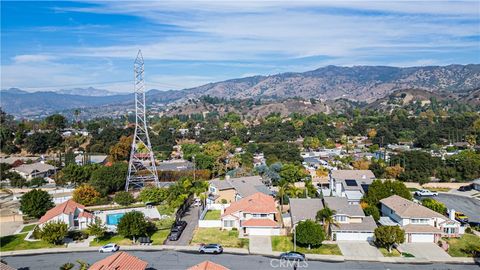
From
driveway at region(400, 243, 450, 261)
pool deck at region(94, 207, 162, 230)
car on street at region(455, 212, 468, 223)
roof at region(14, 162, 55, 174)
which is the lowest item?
driveway at region(400, 243, 450, 261)

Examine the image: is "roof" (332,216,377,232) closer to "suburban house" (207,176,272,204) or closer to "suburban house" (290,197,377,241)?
"suburban house" (290,197,377,241)

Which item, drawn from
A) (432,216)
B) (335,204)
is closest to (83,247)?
(335,204)

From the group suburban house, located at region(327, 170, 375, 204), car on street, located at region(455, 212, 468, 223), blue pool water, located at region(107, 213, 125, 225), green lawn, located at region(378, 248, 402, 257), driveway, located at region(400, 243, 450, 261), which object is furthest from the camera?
suburban house, located at region(327, 170, 375, 204)

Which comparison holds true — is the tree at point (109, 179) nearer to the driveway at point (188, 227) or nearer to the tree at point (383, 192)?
the driveway at point (188, 227)

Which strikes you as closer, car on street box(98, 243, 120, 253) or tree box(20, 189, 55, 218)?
car on street box(98, 243, 120, 253)

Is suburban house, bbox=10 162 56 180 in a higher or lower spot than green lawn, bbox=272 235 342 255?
higher

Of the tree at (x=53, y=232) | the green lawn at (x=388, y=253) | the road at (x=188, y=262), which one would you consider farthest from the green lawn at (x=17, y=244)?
the green lawn at (x=388, y=253)

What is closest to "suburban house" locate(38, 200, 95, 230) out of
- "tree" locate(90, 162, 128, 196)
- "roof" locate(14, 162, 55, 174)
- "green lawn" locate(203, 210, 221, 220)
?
"tree" locate(90, 162, 128, 196)

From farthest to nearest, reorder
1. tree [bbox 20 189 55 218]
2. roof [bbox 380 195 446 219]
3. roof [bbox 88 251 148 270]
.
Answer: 1. tree [bbox 20 189 55 218]
2. roof [bbox 380 195 446 219]
3. roof [bbox 88 251 148 270]

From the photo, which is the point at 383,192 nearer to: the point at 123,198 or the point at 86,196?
the point at 123,198
